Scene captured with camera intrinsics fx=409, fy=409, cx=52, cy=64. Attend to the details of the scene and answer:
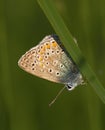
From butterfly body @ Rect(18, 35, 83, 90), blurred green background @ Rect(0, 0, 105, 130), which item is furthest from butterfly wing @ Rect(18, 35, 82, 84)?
blurred green background @ Rect(0, 0, 105, 130)

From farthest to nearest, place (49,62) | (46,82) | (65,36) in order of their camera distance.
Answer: (46,82) < (49,62) < (65,36)

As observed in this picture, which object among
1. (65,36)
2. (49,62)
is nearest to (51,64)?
(49,62)

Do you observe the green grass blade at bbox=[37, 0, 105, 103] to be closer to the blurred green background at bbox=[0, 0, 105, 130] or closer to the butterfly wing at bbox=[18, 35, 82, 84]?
the butterfly wing at bbox=[18, 35, 82, 84]

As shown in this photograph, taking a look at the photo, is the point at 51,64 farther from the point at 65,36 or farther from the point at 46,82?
the point at 46,82

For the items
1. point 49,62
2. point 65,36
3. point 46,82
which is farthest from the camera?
point 46,82

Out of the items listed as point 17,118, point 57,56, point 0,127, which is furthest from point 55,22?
point 17,118

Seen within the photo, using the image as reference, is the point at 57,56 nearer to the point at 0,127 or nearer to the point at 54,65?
the point at 54,65
